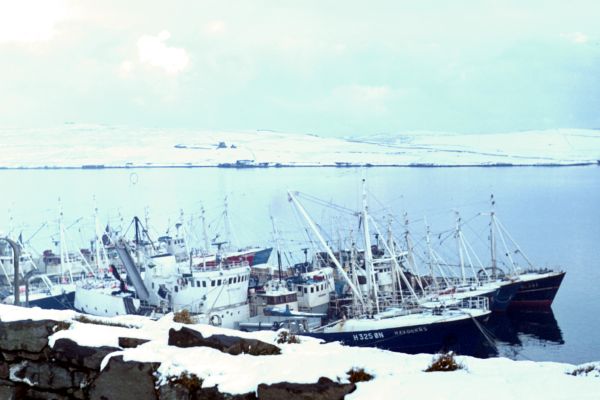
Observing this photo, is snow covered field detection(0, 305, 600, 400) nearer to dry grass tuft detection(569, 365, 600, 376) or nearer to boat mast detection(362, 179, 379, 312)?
dry grass tuft detection(569, 365, 600, 376)

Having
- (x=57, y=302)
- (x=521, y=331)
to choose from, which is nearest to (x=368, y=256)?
(x=521, y=331)

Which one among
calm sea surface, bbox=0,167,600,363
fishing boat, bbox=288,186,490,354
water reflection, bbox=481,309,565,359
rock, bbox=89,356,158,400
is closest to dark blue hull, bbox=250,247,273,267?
calm sea surface, bbox=0,167,600,363

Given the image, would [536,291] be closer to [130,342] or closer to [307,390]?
[130,342]

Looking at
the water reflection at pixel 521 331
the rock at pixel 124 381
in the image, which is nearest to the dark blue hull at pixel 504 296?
the water reflection at pixel 521 331

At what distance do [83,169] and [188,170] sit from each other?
20.8m

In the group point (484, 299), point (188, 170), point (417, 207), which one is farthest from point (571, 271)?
point (188, 170)

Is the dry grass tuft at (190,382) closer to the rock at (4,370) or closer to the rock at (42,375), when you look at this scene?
the rock at (42,375)

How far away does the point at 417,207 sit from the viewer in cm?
6191

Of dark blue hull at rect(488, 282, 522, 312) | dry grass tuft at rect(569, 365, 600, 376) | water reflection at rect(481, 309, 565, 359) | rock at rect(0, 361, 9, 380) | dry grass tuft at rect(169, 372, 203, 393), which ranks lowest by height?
water reflection at rect(481, 309, 565, 359)

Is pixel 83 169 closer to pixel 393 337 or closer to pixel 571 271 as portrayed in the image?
pixel 571 271

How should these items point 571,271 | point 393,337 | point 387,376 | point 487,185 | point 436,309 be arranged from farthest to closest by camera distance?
point 487,185
point 571,271
point 436,309
point 393,337
point 387,376

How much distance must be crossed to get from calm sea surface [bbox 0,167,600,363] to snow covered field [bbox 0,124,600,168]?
17781 millimetres

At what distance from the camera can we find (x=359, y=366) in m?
3.48

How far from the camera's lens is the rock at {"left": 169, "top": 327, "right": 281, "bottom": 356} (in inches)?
152
